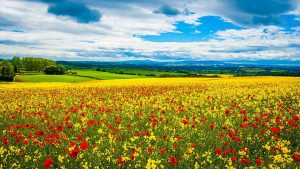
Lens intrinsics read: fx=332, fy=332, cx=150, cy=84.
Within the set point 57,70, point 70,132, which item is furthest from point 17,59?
point 70,132

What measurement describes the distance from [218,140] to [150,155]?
2.43 metres

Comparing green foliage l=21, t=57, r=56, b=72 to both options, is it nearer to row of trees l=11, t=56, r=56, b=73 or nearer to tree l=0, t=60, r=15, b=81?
row of trees l=11, t=56, r=56, b=73

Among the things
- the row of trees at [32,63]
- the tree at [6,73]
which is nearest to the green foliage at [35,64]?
the row of trees at [32,63]

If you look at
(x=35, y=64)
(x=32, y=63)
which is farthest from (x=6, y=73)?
(x=32, y=63)

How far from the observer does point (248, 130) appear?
9586mm

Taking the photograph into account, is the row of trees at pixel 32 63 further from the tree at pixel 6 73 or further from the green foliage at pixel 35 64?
the tree at pixel 6 73

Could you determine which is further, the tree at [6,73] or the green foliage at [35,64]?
the green foliage at [35,64]

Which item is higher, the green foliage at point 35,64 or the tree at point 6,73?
the green foliage at point 35,64

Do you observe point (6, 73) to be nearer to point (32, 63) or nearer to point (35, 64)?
point (35, 64)

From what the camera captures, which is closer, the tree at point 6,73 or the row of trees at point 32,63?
the tree at point 6,73

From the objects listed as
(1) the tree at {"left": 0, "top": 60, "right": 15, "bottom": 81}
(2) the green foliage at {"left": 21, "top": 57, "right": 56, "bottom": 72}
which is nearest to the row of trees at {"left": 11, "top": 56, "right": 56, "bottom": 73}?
(2) the green foliage at {"left": 21, "top": 57, "right": 56, "bottom": 72}

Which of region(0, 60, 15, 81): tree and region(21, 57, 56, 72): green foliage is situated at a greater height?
region(21, 57, 56, 72): green foliage

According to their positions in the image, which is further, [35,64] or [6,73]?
[35,64]

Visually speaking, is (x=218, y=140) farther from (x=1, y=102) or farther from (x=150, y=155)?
(x=1, y=102)
